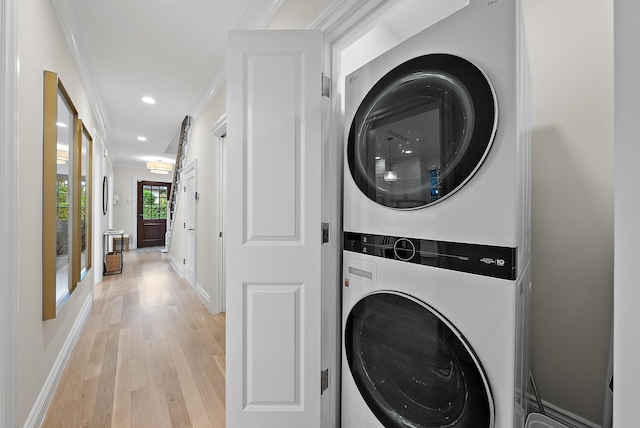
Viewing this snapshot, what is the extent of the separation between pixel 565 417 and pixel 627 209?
1175 millimetres

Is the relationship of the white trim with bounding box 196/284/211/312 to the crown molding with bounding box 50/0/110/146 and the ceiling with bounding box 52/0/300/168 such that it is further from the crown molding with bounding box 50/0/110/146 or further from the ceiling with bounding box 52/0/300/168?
the crown molding with bounding box 50/0/110/146

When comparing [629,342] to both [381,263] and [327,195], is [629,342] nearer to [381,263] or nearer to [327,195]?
[381,263]

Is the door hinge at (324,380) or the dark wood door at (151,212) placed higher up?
the dark wood door at (151,212)

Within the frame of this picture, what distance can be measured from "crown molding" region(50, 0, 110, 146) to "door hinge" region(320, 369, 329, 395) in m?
2.80

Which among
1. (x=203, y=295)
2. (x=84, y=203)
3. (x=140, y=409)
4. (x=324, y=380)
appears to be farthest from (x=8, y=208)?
(x=203, y=295)

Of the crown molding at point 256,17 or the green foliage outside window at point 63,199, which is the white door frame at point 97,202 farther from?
the crown molding at point 256,17

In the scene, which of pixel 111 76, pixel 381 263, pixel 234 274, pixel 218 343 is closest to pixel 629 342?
pixel 381 263

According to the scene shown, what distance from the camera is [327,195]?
1305 millimetres

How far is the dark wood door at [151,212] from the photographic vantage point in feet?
28.0

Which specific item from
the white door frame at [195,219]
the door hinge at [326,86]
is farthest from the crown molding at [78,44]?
the door hinge at [326,86]

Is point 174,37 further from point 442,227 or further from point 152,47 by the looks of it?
point 442,227

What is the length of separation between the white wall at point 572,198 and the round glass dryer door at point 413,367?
1.96 ft

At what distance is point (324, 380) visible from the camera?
51.8 inches

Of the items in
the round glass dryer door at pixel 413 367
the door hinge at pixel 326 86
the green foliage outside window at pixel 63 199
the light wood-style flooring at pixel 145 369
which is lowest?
the light wood-style flooring at pixel 145 369
